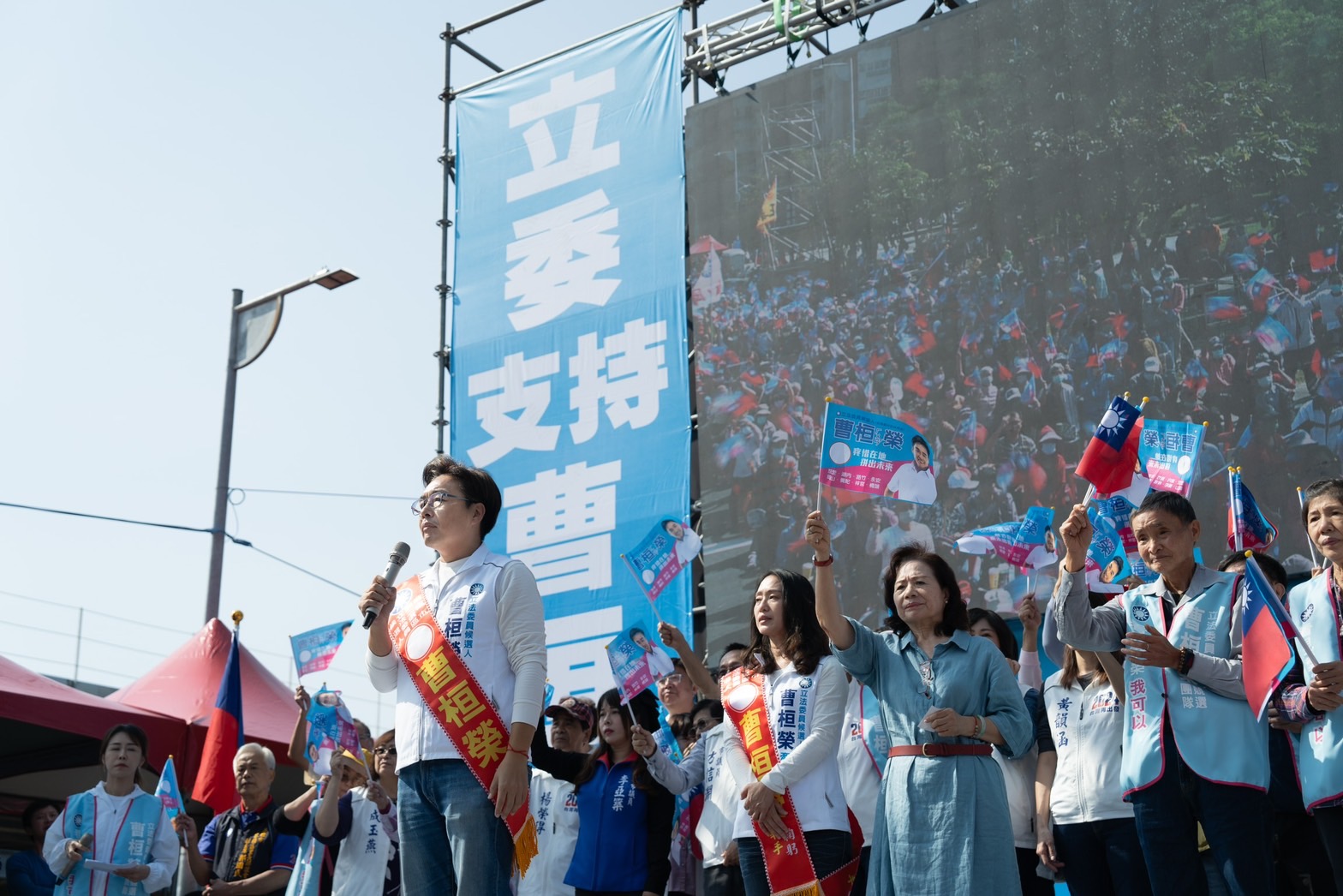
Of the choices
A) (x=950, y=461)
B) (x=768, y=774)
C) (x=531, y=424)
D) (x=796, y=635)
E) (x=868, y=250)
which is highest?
(x=868, y=250)

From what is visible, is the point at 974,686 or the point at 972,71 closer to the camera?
the point at 974,686

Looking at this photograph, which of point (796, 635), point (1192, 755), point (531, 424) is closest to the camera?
point (1192, 755)

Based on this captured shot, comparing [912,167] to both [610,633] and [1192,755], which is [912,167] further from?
[1192,755]

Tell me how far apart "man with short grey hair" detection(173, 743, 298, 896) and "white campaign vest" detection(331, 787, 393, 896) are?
0.79ft

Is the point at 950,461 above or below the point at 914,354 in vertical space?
below

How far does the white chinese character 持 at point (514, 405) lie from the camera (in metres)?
11.3

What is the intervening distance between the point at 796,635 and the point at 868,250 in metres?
6.27

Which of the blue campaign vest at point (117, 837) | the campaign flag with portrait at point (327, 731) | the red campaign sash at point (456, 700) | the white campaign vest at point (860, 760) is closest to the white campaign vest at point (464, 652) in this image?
the red campaign sash at point (456, 700)

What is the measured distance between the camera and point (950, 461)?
9516 mm

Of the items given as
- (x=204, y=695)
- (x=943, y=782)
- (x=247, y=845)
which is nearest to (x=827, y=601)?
(x=943, y=782)

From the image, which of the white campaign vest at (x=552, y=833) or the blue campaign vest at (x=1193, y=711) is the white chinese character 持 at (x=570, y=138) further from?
the blue campaign vest at (x=1193, y=711)

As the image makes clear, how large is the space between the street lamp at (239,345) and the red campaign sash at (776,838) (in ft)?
19.7

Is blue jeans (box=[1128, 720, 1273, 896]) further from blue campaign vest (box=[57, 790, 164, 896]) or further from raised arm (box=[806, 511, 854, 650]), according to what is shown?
blue campaign vest (box=[57, 790, 164, 896])

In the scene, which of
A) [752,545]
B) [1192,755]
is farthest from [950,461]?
[1192,755]
